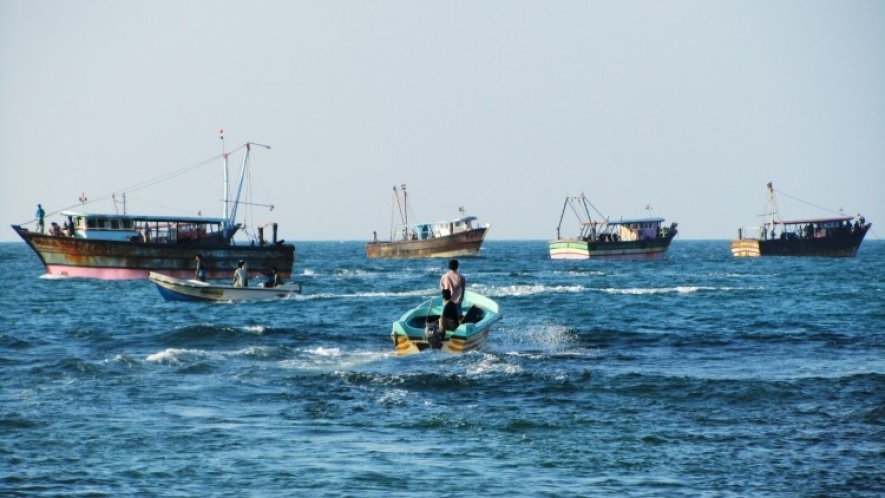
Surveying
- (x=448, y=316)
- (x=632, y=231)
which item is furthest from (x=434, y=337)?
(x=632, y=231)

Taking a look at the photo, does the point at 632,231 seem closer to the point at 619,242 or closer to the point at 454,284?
the point at 619,242

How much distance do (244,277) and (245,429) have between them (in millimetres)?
27943

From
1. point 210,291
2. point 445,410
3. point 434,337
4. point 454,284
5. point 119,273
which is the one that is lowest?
point 445,410

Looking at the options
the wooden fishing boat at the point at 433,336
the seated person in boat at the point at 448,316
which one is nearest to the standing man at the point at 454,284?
the seated person in boat at the point at 448,316

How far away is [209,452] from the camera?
45.6 ft

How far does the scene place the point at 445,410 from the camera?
56.0 ft

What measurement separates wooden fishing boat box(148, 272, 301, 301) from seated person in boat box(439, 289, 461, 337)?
2100 centimetres

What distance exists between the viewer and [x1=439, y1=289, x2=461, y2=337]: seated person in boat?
2295 cm

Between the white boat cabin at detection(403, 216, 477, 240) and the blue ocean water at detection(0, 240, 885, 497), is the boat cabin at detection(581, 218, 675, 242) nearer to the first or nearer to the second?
the white boat cabin at detection(403, 216, 477, 240)

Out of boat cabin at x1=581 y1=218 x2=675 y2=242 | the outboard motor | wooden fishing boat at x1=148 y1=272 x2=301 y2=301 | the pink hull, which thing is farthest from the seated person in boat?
boat cabin at x1=581 y1=218 x2=675 y2=242

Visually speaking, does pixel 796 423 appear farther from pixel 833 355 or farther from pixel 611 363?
pixel 833 355

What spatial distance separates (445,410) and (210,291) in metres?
27.5

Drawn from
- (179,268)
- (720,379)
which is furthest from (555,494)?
(179,268)

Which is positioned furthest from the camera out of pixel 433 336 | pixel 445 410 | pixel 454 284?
pixel 454 284
